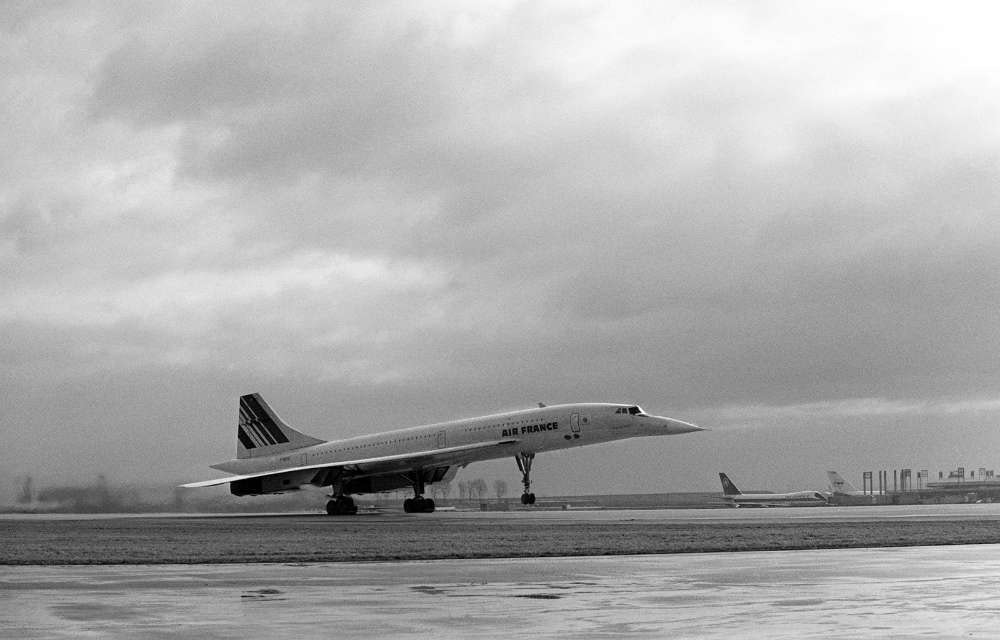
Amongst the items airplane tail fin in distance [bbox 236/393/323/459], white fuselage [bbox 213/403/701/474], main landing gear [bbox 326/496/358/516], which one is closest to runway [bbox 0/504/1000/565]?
white fuselage [bbox 213/403/701/474]

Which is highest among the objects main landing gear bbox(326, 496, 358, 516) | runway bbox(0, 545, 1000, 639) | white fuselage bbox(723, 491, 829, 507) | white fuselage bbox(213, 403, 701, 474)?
white fuselage bbox(213, 403, 701, 474)

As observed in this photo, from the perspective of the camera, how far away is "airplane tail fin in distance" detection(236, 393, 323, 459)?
240ft

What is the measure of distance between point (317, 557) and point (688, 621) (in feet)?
41.4

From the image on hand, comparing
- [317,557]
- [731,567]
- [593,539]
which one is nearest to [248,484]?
[593,539]

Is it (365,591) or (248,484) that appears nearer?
(365,591)

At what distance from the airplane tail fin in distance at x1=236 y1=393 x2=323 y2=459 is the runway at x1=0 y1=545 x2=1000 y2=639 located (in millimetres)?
52188

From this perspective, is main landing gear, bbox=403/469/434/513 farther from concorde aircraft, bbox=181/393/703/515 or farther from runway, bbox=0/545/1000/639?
runway, bbox=0/545/1000/639

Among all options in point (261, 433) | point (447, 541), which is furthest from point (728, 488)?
point (447, 541)

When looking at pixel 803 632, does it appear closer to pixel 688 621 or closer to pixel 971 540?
pixel 688 621

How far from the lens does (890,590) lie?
15.5m

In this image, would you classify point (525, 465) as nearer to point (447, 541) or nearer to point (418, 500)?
point (418, 500)

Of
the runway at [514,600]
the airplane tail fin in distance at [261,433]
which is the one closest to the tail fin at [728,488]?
the airplane tail fin in distance at [261,433]

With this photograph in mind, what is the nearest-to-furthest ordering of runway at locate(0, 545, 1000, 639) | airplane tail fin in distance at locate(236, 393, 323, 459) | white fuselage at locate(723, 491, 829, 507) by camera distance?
runway at locate(0, 545, 1000, 639), airplane tail fin in distance at locate(236, 393, 323, 459), white fuselage at locate(723, 491, 829, 507)

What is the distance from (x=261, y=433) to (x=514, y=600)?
61.5 m
